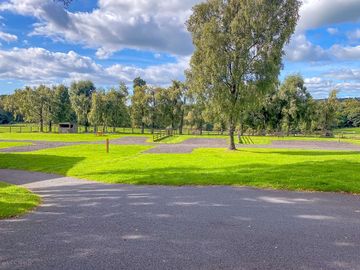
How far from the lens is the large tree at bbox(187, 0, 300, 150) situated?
27.8 metres

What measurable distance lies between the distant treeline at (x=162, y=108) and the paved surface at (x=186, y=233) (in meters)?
57.5

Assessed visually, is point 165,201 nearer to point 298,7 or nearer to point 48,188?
point 48,188

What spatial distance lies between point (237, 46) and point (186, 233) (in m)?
24.6

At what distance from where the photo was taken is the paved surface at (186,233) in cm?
479

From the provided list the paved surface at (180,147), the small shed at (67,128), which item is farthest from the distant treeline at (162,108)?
the paved surface at (180,147)

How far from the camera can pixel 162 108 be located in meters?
76.5

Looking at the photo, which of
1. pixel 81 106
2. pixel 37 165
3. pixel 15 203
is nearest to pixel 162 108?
pixel 81 106

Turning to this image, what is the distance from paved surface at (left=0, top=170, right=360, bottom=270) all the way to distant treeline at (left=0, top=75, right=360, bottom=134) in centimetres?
5747

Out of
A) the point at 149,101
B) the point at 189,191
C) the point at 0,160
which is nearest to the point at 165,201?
the point at 189,191

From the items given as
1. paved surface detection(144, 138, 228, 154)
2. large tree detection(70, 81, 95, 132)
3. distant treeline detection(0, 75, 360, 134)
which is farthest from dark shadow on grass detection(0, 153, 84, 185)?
large tree detection(70, 81, 95, 132)

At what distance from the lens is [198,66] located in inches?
1152

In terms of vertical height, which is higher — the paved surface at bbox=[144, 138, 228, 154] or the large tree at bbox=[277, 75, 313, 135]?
the large tree at bbox=[277, 75, 313, 135]

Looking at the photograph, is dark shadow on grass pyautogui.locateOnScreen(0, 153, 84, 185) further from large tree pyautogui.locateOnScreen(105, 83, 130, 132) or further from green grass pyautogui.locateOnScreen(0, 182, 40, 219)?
large tree pyautogui.locateOnScreen(105, 83, 130, 132)

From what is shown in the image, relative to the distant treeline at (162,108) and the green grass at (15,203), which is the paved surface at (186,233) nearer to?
the green grass at (15,203)
